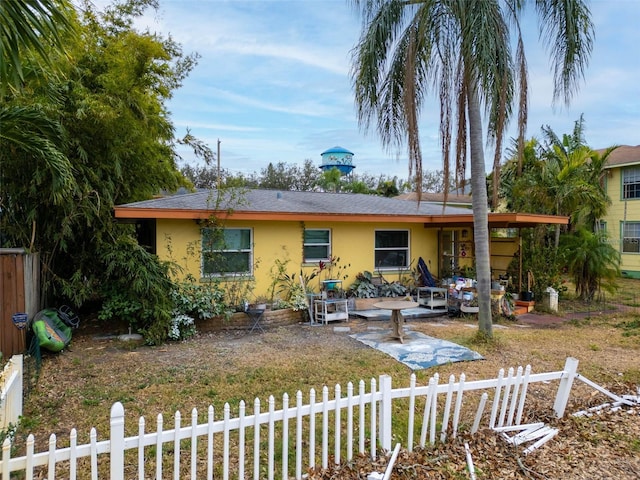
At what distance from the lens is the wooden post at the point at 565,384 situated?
3969mm

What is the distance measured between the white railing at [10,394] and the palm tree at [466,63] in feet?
18.1

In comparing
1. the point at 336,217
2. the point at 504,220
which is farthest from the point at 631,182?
Result: the point at 336,217

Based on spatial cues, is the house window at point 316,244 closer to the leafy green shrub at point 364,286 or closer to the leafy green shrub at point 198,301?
the leafy green shrub at point 364,286

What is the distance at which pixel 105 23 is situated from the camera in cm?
970

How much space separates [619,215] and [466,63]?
1705 cm

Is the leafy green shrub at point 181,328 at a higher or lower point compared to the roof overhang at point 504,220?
lower

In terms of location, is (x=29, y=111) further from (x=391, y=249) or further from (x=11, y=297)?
(x=391, y=249)

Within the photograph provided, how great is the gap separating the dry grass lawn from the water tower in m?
31.1

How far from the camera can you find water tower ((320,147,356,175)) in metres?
38.8

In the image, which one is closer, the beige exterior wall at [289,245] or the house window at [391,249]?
the beige exterior wall at [289,245]

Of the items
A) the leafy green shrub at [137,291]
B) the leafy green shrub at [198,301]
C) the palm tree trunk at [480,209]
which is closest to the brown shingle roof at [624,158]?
the palm tree trunk at [480,209]

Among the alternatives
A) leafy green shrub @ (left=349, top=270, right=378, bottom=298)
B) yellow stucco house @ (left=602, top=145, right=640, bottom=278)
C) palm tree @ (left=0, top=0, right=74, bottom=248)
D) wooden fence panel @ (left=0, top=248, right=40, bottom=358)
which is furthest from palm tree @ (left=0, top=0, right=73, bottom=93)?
yellow stucco house @ (left=602, top=145, right=640, bottom=278)

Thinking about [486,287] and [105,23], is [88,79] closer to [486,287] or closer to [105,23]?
[105,23]

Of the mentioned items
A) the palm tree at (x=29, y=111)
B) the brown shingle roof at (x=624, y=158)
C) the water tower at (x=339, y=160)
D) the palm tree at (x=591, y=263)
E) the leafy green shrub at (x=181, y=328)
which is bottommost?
the leafy green shrub at (x=181, y=328)
